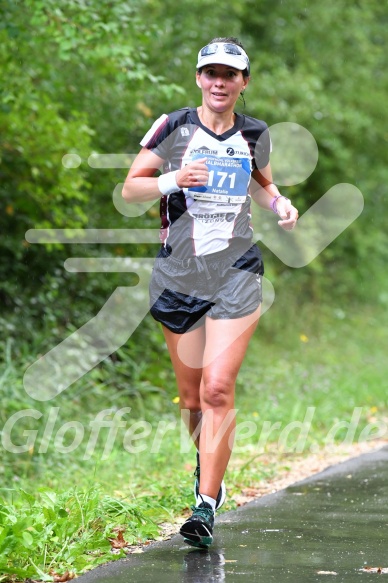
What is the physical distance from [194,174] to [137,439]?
445cm

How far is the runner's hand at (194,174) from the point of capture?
15.0ft

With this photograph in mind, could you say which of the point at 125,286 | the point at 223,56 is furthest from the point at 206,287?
the point at 125,286

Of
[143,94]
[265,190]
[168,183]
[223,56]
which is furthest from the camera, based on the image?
[143,94]

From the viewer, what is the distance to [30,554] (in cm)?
413

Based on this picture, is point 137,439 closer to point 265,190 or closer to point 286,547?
point 265,190

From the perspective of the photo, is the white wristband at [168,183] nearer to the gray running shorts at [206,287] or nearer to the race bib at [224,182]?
the race bib at [224,182]

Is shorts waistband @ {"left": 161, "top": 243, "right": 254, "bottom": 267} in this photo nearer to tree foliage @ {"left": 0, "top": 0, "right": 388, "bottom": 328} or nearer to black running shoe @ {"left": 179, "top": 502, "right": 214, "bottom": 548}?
black running shoe @ {"left": 179, "top": 502, "right": 214, "bottom": 548}

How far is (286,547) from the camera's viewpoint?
15.0ft

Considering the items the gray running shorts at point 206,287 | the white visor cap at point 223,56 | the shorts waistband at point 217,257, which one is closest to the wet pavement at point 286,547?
the gray running shorts at point 206,287

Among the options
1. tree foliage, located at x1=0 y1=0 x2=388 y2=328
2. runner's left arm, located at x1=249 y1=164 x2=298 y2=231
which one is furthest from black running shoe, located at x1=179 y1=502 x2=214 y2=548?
tree foliage, located at x1=0 y1=0 x2=388 y2=328

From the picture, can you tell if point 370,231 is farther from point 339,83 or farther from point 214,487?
point 214,487

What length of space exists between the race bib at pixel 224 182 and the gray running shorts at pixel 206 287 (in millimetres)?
269

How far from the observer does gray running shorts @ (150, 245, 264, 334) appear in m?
4.85

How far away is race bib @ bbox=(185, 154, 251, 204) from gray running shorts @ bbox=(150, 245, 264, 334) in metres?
0.27
